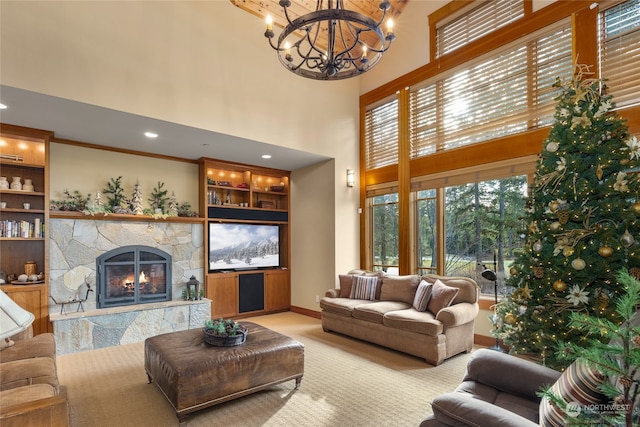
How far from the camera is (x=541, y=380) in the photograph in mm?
2070

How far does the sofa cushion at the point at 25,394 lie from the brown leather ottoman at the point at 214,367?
0.78 m

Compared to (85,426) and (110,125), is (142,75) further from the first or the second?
(85,426)

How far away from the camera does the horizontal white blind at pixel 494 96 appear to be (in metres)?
4.22

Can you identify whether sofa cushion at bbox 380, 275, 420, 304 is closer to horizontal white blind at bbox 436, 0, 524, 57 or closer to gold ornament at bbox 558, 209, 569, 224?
gold ornament at bbox 558, 209, 569, 224

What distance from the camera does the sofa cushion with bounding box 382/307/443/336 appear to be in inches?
154

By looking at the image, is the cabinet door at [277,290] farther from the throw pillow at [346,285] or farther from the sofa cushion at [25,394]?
the sofa cushion at [25,394]

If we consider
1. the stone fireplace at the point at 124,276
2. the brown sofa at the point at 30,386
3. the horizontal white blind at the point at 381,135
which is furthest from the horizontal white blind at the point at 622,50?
the stone fireplace at the point at 124,276

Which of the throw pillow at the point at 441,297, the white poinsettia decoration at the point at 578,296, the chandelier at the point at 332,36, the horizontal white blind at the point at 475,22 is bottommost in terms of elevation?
the throw pillow at the point at 441,297

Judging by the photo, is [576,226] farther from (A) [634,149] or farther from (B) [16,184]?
(B) [16,184]

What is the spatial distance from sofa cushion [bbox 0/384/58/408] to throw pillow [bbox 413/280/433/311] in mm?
3787

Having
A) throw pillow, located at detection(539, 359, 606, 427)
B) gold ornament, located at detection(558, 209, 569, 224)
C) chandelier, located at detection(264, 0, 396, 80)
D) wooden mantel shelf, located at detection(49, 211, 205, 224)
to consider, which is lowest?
throw pillow, located at detection(539, 359, 606, 427)

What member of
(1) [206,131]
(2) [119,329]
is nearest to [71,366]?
(2) [119,329]

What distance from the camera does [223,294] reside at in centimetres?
621

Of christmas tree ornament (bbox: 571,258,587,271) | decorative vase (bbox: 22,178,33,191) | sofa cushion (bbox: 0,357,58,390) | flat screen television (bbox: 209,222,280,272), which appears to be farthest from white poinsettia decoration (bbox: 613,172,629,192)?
decorative vase (bbox: 22,178,33,191)
